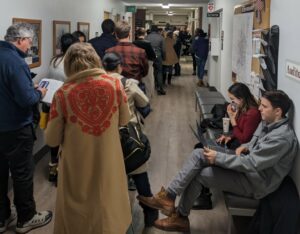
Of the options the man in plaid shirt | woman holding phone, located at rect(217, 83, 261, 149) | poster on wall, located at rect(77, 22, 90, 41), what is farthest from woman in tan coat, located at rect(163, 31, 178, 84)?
woman holding phone, located at rect(217, 83, 261, 149)

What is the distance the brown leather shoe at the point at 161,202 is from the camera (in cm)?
307

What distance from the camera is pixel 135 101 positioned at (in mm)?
2936

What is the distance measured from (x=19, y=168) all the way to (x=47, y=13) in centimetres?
253

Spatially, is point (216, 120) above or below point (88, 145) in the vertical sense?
below

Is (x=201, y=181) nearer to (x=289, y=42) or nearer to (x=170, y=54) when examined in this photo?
(x=289, y=42)

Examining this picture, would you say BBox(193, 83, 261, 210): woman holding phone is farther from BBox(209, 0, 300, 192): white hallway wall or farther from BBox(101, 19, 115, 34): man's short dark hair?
BBox(101, 19, 115, 34): man's short dark hair

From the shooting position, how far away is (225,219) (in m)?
3.34

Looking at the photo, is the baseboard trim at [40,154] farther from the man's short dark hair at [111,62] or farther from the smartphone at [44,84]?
the man's short dark hair at [111,62]

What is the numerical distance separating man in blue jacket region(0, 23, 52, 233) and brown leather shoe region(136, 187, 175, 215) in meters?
0.87

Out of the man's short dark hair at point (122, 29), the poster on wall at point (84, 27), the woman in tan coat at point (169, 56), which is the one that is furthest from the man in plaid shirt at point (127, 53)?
the woman in tan coat at point (169, 56)

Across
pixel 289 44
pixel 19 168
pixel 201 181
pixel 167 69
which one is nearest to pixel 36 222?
pixel 19 168

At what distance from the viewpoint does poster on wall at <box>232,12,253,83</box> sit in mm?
4316

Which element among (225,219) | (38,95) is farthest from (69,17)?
(225,219)

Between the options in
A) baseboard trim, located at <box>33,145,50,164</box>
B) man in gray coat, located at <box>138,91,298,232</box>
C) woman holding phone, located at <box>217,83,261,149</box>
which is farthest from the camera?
baseboard trim, located at <box>33,145,50,164</box>
